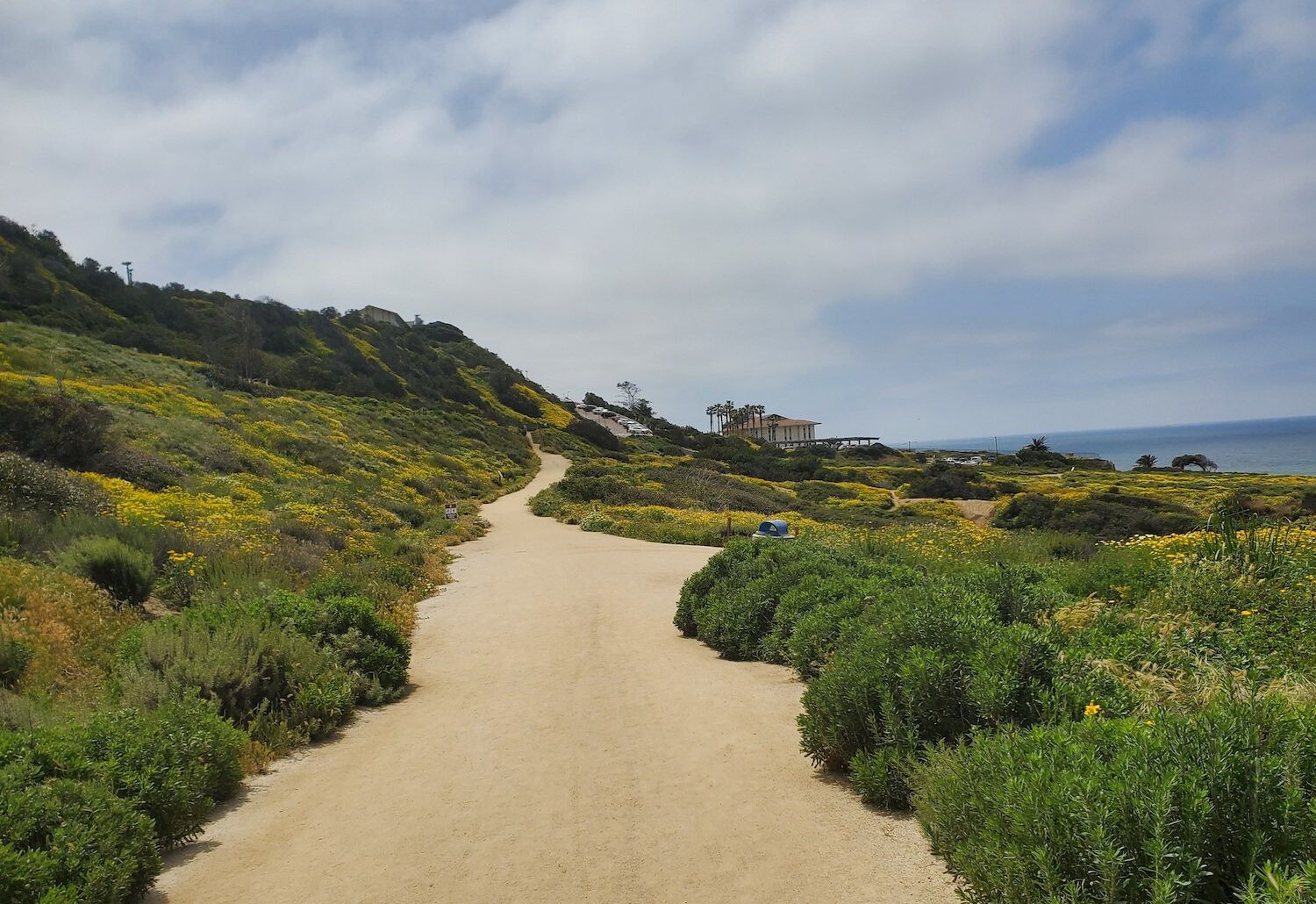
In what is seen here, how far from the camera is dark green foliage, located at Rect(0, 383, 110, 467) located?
1367 cm

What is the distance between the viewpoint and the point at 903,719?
191 inches

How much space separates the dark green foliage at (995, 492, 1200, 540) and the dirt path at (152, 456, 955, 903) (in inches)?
899

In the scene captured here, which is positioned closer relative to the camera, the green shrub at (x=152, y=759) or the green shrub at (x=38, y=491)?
the green shrub at (x=152, y=759)

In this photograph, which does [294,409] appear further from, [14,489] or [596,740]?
[596,740]

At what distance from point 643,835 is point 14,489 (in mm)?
10643

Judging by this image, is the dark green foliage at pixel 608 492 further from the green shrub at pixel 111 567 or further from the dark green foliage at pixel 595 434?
the dark green foliage at pixel 595 434

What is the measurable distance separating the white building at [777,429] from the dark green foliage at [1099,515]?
7719cm

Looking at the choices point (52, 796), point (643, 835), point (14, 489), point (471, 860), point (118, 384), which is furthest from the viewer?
point (118, 384)

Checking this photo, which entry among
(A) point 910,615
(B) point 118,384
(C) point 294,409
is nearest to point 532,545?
(A) point 910,615

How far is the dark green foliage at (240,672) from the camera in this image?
5.98 metres

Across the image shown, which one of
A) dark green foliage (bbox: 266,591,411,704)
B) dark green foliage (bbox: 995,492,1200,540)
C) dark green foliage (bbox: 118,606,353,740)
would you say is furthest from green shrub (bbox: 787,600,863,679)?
dark green foliage (bbox: 995,492,1200,540)

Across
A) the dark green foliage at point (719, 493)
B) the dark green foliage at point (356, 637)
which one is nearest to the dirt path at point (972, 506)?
the dark green foliage at point (719, 493)

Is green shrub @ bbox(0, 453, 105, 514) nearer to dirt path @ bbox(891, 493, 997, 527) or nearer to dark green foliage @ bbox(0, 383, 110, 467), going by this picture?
dark green foliage @ bbox(0, 383, 110, 467)

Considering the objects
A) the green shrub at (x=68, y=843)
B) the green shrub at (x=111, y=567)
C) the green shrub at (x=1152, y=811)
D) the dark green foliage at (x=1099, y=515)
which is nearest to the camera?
the green shrub at (x=1152, y=811)
